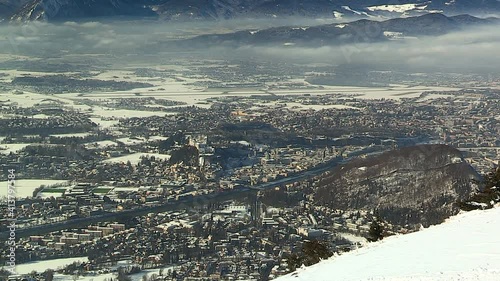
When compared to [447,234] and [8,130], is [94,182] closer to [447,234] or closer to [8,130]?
[8,130]

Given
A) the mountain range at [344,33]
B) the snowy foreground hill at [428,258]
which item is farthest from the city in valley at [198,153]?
the mountain range at [344,33]

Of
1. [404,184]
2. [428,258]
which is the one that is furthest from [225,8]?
[428,258]

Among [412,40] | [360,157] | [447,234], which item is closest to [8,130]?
[360,157]

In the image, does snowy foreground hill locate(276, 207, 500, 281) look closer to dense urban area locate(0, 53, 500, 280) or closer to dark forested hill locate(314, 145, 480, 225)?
dense urban area locate(0, 53, 500, 280)

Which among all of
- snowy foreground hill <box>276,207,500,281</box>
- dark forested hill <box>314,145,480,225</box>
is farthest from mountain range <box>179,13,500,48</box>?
snowy foreground hill <box>276,207,500,281</box>

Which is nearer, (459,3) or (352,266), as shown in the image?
(352,266)

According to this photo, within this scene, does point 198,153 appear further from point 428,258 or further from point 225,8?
point 225,8
